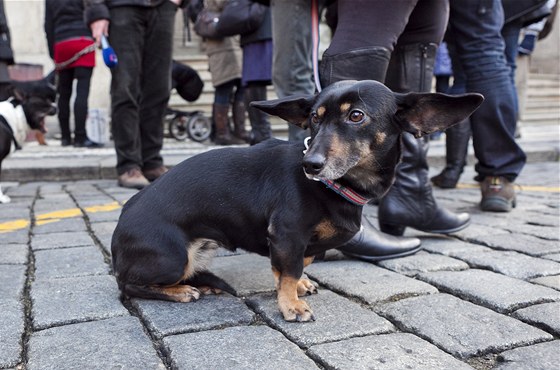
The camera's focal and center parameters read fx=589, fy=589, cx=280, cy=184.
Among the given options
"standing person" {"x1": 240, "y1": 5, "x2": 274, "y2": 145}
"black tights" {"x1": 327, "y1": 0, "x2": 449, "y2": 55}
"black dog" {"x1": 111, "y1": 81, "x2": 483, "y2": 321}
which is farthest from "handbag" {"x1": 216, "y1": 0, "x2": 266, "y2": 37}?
"black dog" {"x1": 111, "y1": 81, "x2": 483, "y2": 321}

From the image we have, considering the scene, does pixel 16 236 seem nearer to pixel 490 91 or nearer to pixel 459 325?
pixel 459 325

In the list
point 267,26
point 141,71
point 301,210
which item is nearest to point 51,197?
point 141,71

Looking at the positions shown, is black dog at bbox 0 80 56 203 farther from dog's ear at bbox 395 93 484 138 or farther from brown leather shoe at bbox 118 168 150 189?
dog's ear at bbox 395 93 484 138

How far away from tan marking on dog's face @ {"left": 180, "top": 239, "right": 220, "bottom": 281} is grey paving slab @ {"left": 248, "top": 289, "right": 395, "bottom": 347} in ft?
0.74

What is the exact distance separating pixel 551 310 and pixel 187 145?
7064 mm

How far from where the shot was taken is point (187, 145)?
8.60 m

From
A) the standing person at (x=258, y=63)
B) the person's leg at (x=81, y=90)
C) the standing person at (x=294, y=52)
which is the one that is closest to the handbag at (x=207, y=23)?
the standing person at (x=258, y=63)

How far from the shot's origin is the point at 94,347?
5.66ft

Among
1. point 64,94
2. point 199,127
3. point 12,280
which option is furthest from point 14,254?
point 199,127

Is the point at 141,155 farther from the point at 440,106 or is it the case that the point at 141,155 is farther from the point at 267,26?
the point at 440,106

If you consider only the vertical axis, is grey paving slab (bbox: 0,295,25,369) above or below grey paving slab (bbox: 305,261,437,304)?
above

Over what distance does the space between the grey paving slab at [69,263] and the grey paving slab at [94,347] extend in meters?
0.66

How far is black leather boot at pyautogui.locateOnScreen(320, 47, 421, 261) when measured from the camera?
2621mm

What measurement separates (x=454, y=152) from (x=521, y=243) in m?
2.16
